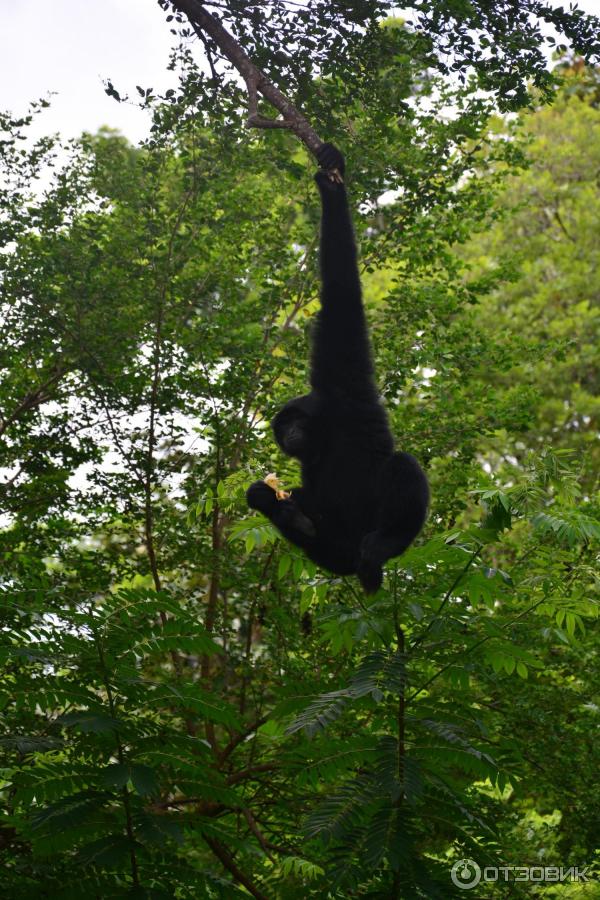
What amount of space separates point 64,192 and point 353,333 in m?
4.63


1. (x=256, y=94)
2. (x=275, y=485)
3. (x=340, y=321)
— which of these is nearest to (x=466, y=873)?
(x=275, y=485)

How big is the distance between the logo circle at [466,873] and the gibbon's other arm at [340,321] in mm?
2763

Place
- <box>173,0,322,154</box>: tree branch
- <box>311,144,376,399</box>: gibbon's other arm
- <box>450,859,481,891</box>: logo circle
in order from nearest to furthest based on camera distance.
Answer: <box>173,0,322,154</box>: tree branch → <box>311,144,376,399</box>: gibbon's other arm → <box>450,859,481,891</box>: logo circle

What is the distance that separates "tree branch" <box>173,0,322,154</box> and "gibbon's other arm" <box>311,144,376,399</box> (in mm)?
658

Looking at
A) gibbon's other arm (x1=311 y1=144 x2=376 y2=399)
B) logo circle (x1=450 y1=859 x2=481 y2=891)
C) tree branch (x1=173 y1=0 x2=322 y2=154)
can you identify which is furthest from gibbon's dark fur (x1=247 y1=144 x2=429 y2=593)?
logo circle (x1=450 y1=859 x2=481 y2=891)

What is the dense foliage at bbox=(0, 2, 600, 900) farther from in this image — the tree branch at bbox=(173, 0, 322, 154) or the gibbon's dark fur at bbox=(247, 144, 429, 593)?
the tree branch at bbox=(173, 0, 322, 154)

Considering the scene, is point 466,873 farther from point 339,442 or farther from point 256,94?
point 256,94

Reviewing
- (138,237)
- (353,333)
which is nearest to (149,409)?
(138,237)

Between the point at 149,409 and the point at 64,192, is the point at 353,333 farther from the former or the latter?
the point at 64,192

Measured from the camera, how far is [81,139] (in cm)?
903

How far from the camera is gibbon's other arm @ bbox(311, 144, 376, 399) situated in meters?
4.95

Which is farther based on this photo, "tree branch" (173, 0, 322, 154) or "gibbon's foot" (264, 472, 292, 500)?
"gibbon's foot" (264, 472, 292, 500)

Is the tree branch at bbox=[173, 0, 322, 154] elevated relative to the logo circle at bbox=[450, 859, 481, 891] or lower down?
elevated

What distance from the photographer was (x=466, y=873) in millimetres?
5316
